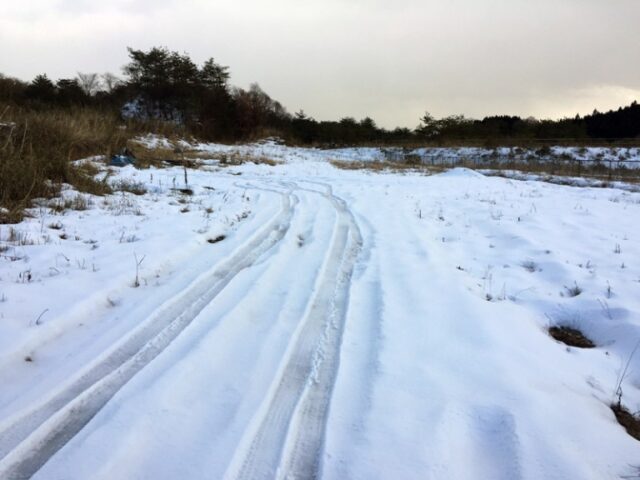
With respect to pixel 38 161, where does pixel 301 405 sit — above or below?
below

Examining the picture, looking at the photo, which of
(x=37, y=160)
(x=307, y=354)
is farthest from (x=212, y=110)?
(x=307, y=354)

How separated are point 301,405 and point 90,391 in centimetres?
126

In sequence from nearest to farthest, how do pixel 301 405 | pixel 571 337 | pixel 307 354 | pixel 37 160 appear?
pixel 301 405
pixel 307 354
pixel 571 337
pixel 37 160

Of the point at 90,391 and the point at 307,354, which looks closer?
the point at 90,391

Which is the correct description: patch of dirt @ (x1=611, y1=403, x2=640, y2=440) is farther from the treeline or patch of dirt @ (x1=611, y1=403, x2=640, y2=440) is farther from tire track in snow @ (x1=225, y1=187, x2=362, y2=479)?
the treeline

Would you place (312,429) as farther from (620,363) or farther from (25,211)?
(25,211)

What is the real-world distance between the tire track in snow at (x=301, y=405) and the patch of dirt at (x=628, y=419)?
1694 millimetres

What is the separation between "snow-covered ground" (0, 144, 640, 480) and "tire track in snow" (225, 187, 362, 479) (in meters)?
0.01

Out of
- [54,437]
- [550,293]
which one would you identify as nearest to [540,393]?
[550,293]

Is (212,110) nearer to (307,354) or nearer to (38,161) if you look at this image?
(38,161)

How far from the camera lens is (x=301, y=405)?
7.33 feet

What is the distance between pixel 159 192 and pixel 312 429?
309 inches

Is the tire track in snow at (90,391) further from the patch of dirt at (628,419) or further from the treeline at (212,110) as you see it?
the treeline at (212,110)

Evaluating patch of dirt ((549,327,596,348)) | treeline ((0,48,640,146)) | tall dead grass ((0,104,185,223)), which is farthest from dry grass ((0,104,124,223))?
treeline ((0,48,640,146))
